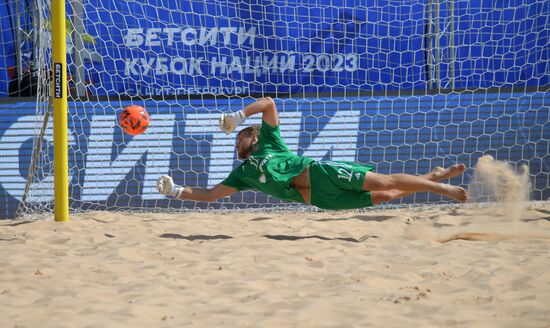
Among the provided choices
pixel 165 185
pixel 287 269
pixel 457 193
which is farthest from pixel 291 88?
pixel 287 269

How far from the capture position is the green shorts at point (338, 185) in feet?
18.2

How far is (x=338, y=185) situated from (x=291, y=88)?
9.70 feet

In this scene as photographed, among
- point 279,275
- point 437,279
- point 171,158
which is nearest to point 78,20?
point 171,158

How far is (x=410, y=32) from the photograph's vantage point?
827cm

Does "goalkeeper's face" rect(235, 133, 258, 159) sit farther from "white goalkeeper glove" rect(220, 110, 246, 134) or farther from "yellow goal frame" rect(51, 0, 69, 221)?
"yellow goal frame" rect(51, 0, 69, 221)

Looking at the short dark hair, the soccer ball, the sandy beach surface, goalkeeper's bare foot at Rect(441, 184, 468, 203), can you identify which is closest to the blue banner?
the sandy beach surface

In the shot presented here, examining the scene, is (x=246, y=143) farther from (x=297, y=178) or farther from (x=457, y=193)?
(x=457, y=193)

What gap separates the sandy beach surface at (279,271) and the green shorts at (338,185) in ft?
1.00

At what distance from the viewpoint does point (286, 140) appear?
7660 mm

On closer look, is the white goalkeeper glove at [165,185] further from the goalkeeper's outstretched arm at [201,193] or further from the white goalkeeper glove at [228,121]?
the white goalkeeper glove at [228,121]

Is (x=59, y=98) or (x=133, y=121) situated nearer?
(x=133, y=121)

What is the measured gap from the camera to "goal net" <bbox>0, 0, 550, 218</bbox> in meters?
7.57

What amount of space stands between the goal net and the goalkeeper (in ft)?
5.63

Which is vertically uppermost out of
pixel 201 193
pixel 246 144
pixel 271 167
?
pixel 246 144
